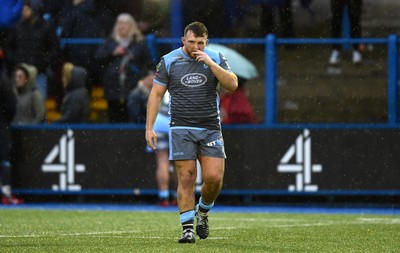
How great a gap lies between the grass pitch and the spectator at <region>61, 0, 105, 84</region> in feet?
10.3

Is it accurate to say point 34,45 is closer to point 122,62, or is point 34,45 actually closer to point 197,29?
point 122,62

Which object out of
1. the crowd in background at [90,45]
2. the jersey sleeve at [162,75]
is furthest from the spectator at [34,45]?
the jersey sleeve at [162,75]

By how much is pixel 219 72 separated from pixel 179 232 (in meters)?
2.25

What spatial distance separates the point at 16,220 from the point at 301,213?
3.88 meters

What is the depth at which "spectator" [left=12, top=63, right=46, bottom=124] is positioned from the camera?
1828cm

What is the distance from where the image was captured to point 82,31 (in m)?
19.2

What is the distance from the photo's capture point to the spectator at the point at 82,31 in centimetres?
1873

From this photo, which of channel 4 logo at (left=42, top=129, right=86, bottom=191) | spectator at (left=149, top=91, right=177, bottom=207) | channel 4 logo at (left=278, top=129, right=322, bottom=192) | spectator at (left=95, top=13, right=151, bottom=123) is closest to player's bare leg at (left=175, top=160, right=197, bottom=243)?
spectator at (left=149, top=91, right=177, bottom=207)

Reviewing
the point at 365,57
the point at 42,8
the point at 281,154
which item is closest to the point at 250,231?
the point at 281,154

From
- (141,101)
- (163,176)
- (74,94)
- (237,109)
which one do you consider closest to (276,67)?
(237,109)

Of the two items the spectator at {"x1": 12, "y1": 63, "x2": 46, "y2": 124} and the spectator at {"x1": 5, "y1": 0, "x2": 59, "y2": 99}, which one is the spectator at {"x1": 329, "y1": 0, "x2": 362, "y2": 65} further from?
the spectator at {"x1": 12, "y1": 63, "x2": 46, "y2": 124}

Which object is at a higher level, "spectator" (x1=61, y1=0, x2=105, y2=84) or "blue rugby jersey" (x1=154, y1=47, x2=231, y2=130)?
"spectator" (x1=61, y1=0, x2=105, y2=84)

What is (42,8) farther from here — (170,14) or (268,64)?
(268,64)

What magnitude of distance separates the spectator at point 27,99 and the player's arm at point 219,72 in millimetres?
7606
